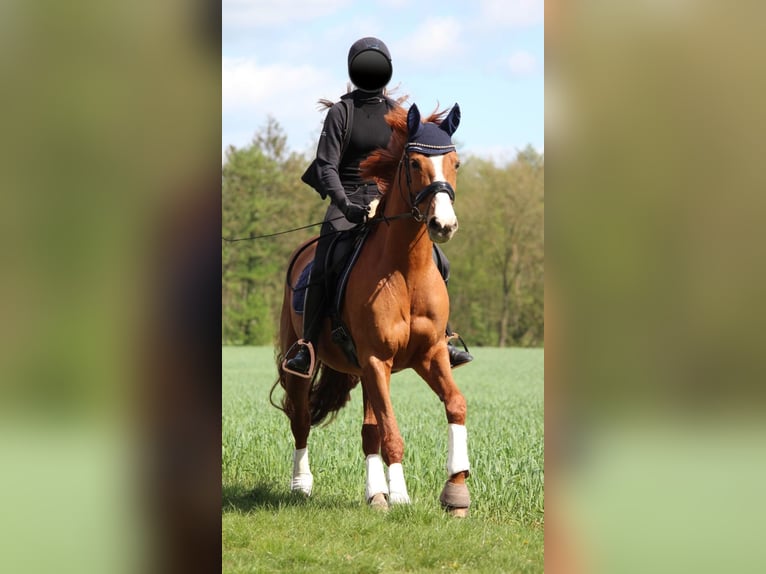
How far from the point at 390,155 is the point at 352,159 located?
79cm

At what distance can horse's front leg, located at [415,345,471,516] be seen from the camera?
650 cm

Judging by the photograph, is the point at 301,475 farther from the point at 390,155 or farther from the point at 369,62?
the point at 369,62

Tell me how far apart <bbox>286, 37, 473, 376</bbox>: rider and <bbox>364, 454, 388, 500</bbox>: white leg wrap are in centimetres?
92

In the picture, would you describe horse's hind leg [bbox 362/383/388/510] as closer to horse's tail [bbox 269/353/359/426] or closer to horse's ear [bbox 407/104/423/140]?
horse's tail [bbox 269/353/359/426]

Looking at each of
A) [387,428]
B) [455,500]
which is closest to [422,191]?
[387,428]

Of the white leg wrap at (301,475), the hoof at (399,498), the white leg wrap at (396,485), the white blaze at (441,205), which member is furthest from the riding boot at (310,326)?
the white blaze at (441,205)

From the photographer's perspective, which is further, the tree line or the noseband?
the tree line

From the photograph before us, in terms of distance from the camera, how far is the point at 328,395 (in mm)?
8414

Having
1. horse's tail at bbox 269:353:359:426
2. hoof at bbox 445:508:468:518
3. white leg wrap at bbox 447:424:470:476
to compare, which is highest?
horse's tail at bbox 269:353:359:426

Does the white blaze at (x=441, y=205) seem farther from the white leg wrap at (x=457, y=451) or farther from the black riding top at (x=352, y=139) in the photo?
the white leg wrap at (x=457, y=451)

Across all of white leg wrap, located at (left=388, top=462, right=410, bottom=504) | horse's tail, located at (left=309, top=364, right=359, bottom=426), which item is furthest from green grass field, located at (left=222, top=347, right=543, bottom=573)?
horse's tail, located at (left=309, top=364, right=359, bottom=426)
